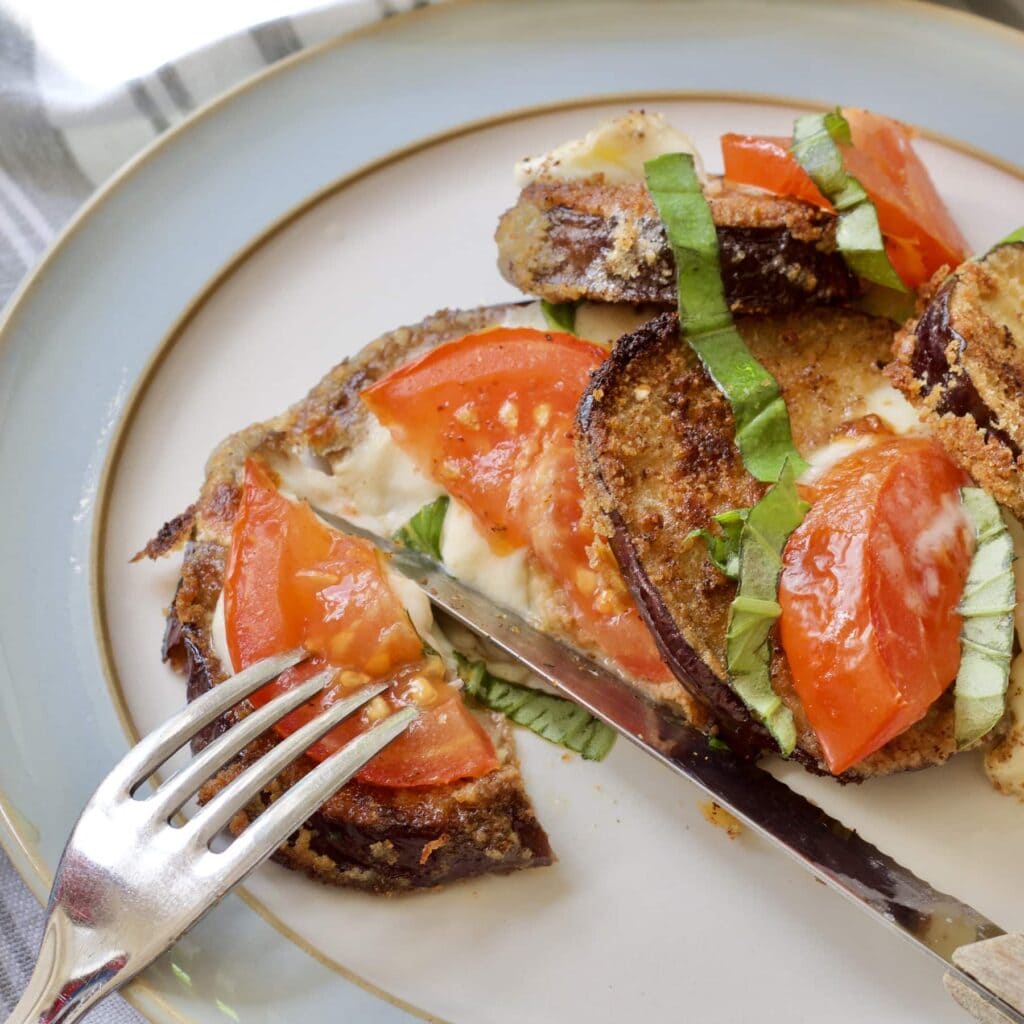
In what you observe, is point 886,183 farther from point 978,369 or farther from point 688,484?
point 688,484

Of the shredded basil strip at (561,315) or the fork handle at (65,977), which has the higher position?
the shredded basil strip at (561,315)

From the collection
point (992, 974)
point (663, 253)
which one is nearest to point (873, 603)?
point (992, 974)

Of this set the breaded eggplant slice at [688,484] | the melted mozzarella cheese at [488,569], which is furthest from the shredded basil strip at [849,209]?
the melted mozzarella cheese at [488,569]

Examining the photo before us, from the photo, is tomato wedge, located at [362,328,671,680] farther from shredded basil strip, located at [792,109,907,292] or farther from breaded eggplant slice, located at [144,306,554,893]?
shredded basil strip, located at [792,109,907,292]

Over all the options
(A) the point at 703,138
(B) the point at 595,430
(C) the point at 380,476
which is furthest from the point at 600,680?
(A) the point at 703,138

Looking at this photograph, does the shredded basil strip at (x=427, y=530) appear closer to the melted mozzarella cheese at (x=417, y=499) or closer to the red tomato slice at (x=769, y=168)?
the melted mozzarella cheese at (x=417, y=499)
